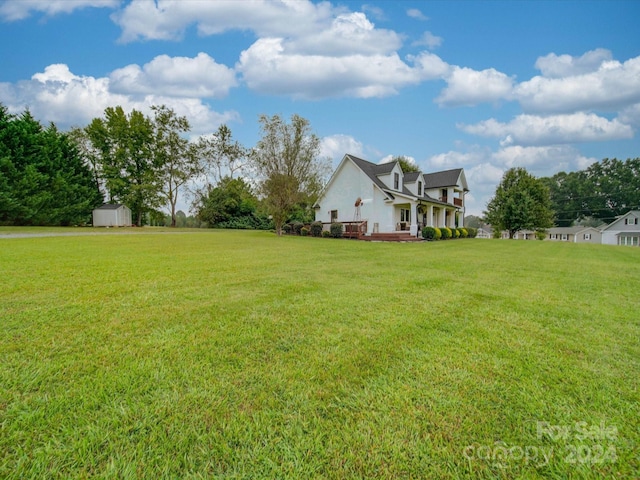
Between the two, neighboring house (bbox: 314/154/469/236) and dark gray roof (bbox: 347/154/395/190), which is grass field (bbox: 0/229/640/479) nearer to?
neighboring house (bbox: 314/154/469/236)

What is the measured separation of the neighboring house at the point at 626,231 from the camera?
43469mm

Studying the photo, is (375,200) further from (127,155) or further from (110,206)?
(127,155)

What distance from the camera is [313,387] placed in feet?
6.25

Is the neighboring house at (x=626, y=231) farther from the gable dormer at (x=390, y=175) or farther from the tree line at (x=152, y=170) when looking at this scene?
the tree line at (x=152, y=170)

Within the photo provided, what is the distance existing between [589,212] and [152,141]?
83967 millimetres

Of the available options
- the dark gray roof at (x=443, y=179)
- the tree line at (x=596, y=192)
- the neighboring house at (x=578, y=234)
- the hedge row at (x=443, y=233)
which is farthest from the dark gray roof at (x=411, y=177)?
the neighboring house at (x=578, y=234)

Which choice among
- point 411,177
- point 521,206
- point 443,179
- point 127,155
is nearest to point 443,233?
point 411,177

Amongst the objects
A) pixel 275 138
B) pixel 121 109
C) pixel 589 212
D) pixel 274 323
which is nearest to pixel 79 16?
pixel 275 138

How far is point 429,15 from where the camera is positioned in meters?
13.1

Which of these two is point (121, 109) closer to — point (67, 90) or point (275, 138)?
point (67, 90)

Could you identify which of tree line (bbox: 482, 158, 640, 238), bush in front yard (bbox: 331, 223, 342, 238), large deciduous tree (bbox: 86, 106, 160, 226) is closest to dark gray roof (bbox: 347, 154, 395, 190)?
bush in front yard (bbox: 331, 223, 342, 238)

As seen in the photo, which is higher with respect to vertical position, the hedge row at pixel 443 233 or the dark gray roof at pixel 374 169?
the dark gray roof at pixel 374 169

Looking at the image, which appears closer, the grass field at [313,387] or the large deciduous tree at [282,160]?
the grass field at [313,387]

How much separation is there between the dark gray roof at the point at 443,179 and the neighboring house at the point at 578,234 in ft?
125
